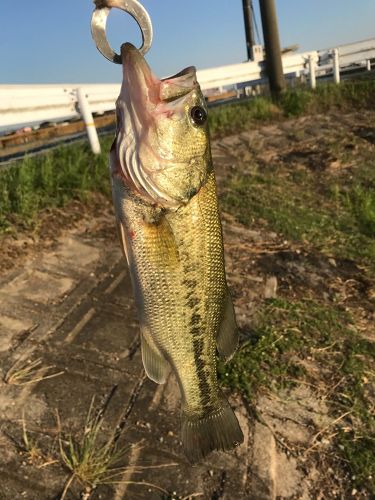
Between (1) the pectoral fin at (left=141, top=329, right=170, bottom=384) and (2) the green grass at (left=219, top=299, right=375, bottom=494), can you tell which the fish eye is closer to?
(1) the pectoral fin at (left=141, top=329, right=170, bottom=384)

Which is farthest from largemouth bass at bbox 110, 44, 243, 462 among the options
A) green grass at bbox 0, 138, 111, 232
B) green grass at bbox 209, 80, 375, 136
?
green grass at bbox 209, 80, 375, 136

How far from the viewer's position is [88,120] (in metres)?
6.73

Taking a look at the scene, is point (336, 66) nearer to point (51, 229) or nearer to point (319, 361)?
point (51, 229)

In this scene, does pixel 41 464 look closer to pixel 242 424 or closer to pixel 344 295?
pixel 242 424

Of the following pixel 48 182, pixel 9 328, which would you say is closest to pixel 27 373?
pixel 9 328

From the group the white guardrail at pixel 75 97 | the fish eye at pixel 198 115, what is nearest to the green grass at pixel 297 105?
the white guardrail at pixel 75 97

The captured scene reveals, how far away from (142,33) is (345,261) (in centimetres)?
426

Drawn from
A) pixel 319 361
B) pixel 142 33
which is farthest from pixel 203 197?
pixel 319 361

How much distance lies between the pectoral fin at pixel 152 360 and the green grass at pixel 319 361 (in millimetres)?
1493

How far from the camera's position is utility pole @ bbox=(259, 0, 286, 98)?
11127 mm

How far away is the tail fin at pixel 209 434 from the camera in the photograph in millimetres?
2219

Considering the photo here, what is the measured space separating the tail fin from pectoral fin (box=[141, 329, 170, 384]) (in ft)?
1.01

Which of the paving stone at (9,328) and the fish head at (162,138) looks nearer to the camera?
the fish head at (162,138)

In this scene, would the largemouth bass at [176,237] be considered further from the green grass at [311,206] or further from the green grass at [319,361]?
the green grass at [311,206]
